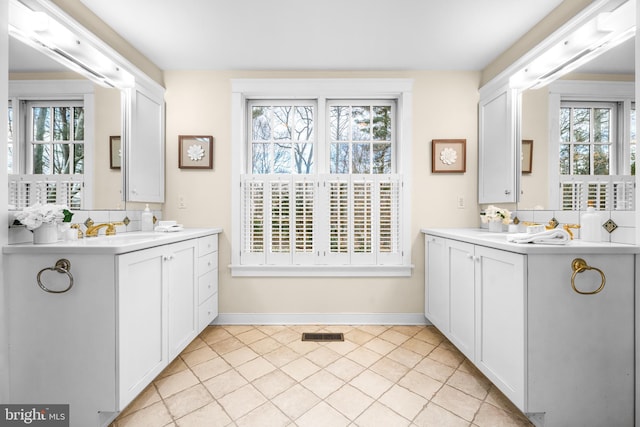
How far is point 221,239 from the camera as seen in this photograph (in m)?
2.71

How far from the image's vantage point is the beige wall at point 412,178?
8.87ft

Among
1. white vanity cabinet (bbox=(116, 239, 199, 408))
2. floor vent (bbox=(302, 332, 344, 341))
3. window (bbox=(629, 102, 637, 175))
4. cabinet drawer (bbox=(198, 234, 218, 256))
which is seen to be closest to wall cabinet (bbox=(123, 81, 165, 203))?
cabinet drawer (bbox=(198, 234, 218, 256))

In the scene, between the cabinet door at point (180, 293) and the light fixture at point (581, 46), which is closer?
the light fixture at point (581, 46)

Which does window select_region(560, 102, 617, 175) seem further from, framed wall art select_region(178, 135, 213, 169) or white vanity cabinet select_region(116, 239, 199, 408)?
framed wall art select_region(178, 135, 213, 169)

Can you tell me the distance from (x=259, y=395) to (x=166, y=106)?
2583 millimetres

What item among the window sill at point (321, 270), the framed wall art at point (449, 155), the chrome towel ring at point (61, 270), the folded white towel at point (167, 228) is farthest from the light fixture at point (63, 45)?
the framed wall art at point (449, 155)

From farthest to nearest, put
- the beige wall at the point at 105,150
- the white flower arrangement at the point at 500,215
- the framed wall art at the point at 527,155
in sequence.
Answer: the white flower arrangement at the point at 500,215
the framed wall art at the point at 527,155
the beige wall at the point at 105,150

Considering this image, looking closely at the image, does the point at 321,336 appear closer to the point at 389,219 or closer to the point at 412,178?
the point at 389,219

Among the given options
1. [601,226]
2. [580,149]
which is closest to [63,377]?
[601,226]

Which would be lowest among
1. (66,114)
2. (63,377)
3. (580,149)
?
(63,377)

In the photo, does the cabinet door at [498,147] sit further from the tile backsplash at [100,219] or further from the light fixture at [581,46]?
the tile backsplash at [100,219]

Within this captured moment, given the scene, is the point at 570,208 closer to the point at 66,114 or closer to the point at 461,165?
the point at 461,165

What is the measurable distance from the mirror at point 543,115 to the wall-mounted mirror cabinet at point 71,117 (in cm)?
301

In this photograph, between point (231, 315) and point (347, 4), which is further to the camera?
point (231, 315)
